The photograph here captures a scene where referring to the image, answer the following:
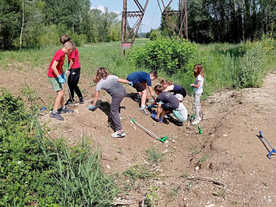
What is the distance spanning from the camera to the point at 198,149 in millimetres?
4809

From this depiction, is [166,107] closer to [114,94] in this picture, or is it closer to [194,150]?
[194,150]

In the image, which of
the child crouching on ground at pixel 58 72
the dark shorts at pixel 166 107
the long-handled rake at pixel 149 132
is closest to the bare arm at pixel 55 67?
the child crouching on ground at pixel 58 72

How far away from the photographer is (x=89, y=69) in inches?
364

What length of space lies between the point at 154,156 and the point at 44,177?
212 centimetres

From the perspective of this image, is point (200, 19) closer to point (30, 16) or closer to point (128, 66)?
point (30, 16)

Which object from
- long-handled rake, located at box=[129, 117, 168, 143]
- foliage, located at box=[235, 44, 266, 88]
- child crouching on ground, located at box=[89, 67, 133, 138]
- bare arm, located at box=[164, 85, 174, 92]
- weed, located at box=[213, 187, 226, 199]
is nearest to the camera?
weed, located at box=[213, 187, 226, 199]

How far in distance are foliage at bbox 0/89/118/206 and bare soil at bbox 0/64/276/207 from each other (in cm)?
49

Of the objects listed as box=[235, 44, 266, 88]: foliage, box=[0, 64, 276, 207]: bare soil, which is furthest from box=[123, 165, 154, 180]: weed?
box=[235, 44, 266, 88]: foliage

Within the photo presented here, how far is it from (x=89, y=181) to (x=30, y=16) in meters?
18.3

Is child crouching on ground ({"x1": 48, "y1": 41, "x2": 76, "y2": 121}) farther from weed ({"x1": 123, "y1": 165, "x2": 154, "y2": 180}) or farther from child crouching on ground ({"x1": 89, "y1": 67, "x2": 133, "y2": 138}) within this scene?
A: weed ({"x1": 123, "y1": 165, "x2": 154, "y2": 180})

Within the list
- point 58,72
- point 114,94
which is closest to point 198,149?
point 114,94

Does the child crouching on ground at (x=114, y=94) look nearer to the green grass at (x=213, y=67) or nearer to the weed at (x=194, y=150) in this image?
the weed at (x=194, y=150)

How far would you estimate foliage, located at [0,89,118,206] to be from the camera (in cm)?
297

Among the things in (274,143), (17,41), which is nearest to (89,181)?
(274,143)
